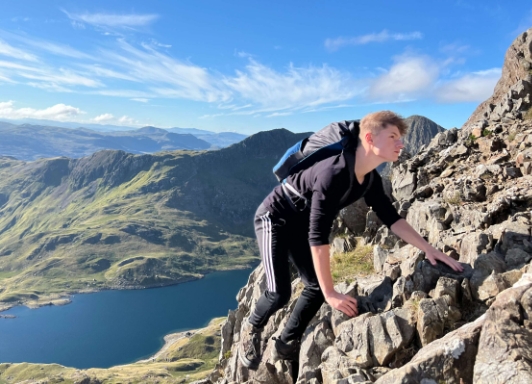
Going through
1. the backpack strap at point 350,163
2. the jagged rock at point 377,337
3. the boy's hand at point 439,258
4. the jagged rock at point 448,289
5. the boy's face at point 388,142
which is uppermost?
the boy's face at point 388,142

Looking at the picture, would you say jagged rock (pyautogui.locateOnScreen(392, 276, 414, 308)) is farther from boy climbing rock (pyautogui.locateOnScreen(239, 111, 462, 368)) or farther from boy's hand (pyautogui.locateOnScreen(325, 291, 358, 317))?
boy's hand (pyautogui.locateOnScreen(325, 291, 358, 317))

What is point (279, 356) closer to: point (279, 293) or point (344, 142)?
point (279, 293)

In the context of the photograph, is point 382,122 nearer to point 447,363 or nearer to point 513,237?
point 447,363

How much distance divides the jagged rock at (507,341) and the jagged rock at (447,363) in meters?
0.20

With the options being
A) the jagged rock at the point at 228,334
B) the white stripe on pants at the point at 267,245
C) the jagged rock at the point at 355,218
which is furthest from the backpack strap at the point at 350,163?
the jagged rock at the point at 228,334

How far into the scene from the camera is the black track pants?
9.75 m

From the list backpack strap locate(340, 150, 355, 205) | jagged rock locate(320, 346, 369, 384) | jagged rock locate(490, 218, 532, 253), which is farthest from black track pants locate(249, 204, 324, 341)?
jagged rock locate(490, 218, 532, 253)

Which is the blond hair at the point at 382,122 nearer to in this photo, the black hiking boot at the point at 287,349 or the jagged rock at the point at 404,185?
the black hiking boot at the point at 287,349

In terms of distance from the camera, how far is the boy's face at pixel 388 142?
8273 millimetres

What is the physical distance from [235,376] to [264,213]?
6276 millimetres

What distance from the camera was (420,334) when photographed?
8.84 meters

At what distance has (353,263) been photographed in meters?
14.6

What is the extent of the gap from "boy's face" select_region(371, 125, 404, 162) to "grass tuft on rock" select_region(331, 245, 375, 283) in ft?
19.2

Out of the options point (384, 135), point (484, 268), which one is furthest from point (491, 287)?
point (384, 135)
